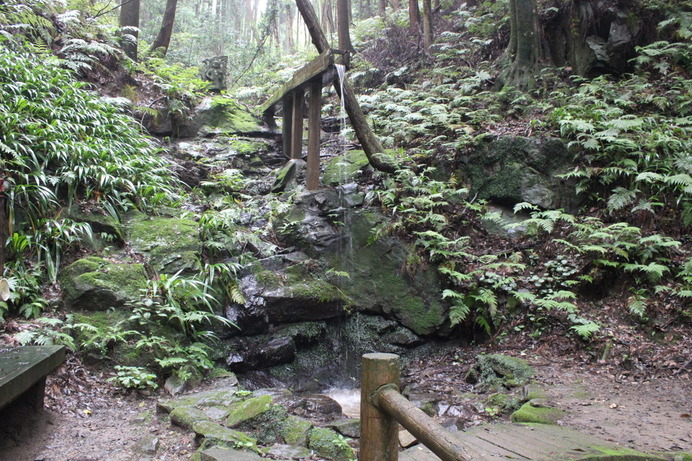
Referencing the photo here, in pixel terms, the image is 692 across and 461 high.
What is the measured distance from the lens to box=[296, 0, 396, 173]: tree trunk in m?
7.89

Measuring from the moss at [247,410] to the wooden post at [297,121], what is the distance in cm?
659

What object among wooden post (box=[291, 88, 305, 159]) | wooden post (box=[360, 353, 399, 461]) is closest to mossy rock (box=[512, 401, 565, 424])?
wooden post (box=[360, 353, 399, 461])

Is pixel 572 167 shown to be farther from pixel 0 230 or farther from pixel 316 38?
pixel 0 230

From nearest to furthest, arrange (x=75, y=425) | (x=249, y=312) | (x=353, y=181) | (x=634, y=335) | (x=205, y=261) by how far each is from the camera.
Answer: (x=75, y=425), (x=634, y=335), (x=249, y=312), (x=205, y=261), (x=353, y=181)

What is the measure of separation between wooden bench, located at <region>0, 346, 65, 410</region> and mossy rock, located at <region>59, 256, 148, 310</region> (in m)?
1.49

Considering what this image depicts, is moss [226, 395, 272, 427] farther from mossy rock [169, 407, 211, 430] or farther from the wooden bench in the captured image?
the wooden bench

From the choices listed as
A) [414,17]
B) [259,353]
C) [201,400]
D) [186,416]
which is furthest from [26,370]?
[414,17]

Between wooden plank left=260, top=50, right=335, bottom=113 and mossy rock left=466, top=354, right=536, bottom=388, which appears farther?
wooden plank left=260, top=50, right=335, bottom=113

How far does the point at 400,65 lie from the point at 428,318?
1039 cm

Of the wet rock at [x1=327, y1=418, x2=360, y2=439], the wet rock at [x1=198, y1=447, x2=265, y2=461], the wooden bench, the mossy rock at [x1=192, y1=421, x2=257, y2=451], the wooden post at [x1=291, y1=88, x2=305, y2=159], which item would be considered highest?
the wooden post at [x1=291, y1=88, x2=305, y2=159]

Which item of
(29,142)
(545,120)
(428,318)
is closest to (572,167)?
(545,120)

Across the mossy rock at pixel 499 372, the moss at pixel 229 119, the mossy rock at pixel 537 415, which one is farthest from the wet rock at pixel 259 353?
the moss at pixel 229 119

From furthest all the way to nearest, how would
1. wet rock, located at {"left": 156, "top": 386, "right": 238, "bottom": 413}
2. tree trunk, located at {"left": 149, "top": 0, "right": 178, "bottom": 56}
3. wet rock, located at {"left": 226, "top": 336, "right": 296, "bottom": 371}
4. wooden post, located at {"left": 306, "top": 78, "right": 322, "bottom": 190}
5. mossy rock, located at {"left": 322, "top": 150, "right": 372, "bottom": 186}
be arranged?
tree trunk, located at {"left": 149, "top": 0, "right": 178, "bottom": 56}, mossy rock, located at {"left": 322, "top": 150, "right": 372, "bottom": 186}, wooden post, located at {"left": 306, "top": 78, "right": 322, "bottom": 190}, wet rock, located at {"left": 226, "top": 336, "right": 296, "bottom": 371}, wet rock, located at {"left": 156, "top": 386, "right": 238, "bottom": 413}

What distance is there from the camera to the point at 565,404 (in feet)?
14.1
